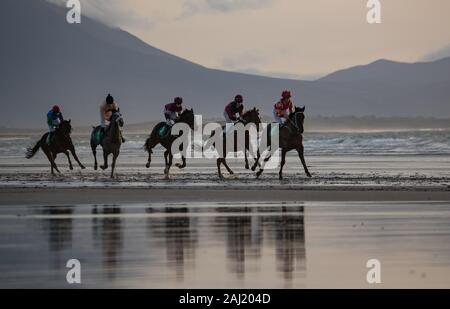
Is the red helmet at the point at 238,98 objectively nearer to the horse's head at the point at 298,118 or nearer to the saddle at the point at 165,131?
the horse's head at the point at 298,118

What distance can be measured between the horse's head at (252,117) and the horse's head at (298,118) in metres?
1.38

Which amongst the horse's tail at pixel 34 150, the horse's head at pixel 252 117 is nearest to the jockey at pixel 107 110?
the horse's tail at pixel 34 150

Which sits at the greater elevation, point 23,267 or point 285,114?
point 285,114

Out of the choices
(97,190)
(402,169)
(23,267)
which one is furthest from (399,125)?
(23,267)

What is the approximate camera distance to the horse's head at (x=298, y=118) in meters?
32.0

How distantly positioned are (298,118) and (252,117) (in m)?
1.94

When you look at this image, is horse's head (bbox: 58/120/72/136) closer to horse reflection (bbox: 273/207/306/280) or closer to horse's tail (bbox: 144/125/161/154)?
horse's tail (bbox: 144/125/161/154)

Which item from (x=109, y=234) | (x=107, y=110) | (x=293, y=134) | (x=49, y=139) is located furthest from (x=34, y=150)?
(x=109, y=234)

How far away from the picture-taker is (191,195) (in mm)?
25922

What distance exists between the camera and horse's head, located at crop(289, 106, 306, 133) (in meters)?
32.0

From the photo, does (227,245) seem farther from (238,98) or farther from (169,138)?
(169,138)
